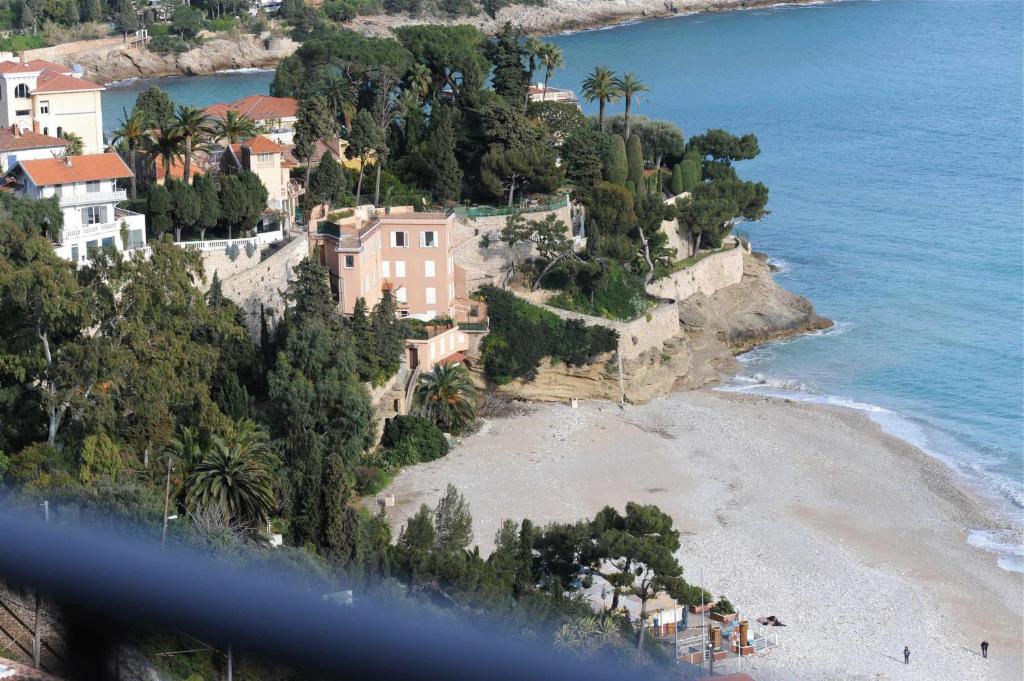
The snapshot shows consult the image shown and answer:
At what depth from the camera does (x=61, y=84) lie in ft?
125

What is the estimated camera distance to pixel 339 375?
1109 inches

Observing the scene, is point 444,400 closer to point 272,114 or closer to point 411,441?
point 411,441

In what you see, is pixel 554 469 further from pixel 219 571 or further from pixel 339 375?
pixel 219 571

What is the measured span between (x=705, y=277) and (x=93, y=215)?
17.6m

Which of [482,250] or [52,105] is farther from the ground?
[52,105]

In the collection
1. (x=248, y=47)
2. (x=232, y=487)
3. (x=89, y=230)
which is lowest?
(x=232, y=487)

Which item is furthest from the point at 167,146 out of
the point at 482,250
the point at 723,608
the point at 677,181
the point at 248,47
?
the point at 248,47

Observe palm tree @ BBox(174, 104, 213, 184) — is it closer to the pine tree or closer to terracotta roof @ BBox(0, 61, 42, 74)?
the pine tree

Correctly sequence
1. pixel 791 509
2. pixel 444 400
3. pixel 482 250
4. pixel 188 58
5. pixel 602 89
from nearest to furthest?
pixel 791 509, pixel 444 400, pixel 482 250, pixel 602 89, pixel 188 58

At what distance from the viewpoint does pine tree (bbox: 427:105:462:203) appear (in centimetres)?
3722

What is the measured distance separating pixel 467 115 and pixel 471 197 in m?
2.66

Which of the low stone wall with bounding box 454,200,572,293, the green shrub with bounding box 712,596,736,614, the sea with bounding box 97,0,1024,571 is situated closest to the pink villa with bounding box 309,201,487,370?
the low stone wall with bounding box 454,200,572,293

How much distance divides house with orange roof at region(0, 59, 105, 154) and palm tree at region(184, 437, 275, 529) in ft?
55.7

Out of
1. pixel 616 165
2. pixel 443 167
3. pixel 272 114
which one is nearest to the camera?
pixel 443 167
